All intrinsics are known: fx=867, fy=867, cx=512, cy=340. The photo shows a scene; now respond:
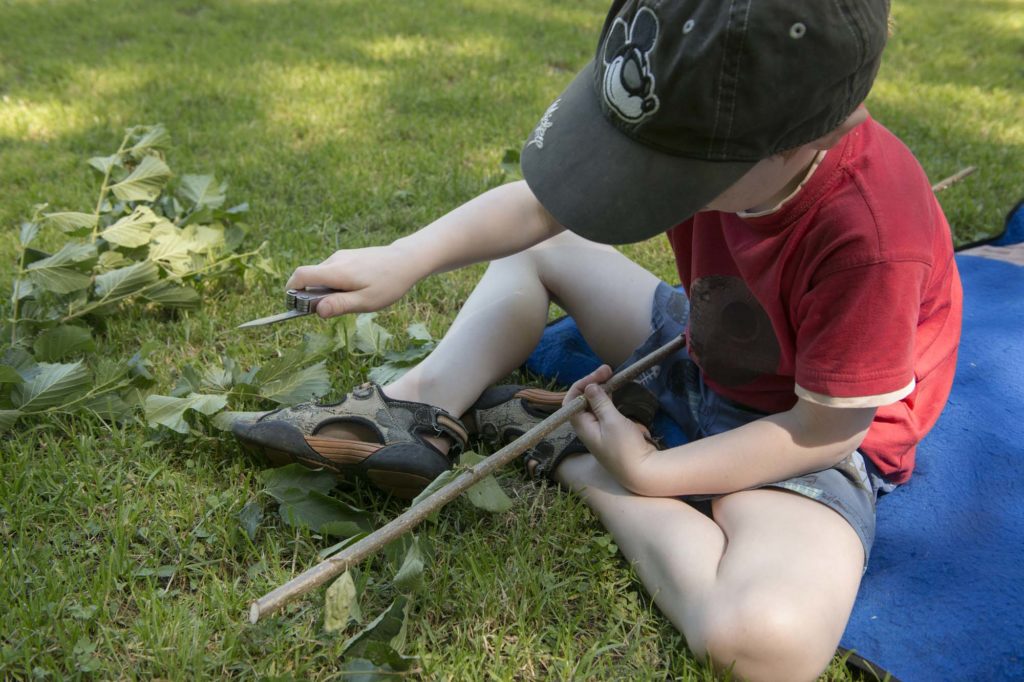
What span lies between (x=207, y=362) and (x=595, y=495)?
888 mm

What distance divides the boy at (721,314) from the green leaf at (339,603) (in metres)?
0.30

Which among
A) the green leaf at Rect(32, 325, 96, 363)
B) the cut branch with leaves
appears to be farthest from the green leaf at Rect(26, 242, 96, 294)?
the green leaf at Rect(32, 325, 96, 363)

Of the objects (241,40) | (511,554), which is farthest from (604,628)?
(241,40)

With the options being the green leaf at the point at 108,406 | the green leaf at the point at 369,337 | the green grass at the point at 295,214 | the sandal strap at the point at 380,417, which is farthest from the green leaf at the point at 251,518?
the green leaf at the point at 369,337

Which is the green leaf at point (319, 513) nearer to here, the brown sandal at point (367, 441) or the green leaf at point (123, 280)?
the brown sandal at point (367, 441)

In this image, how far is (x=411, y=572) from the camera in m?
1.18

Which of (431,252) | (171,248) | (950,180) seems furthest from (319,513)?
(950,180)

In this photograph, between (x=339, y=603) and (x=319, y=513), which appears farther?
(x=319, y=513)

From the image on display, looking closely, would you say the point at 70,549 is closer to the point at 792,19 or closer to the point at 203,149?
the point at 792,19

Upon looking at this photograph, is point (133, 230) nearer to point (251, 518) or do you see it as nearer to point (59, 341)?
point (59, 341)

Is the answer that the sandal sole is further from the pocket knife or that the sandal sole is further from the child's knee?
the child's knee

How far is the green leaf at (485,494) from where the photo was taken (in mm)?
1307

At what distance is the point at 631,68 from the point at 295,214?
1645 mm

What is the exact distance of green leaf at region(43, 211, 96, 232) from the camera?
189 cm
